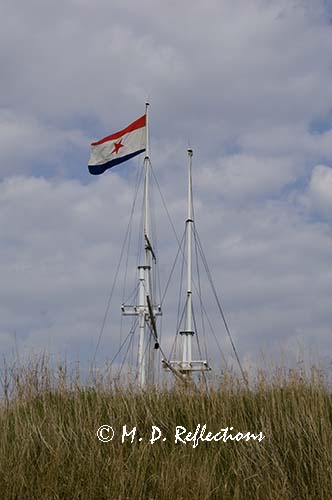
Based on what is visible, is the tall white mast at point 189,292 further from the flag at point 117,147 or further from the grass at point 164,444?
the grass at point 164,444

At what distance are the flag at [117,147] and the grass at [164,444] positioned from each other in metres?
13.6

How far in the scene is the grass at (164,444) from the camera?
37.2 feet

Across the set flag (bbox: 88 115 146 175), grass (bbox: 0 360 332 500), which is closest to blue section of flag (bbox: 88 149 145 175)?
flag (bbox: 88 115 146 175)

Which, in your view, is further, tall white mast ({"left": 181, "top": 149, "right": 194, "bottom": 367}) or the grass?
tall white mast ({"left": 181, "top": 149, "right": 194, "bottom": 367})

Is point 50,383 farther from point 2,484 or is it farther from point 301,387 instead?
point 301,387

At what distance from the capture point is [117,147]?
1075 inches

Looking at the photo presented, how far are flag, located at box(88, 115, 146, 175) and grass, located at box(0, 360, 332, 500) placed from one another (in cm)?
1358

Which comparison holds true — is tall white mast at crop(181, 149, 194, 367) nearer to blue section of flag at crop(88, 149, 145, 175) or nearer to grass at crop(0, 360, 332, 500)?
blue section of flag at crop(88, 149, 145, 175)

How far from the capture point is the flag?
2695 cm

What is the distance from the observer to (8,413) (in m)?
13.5

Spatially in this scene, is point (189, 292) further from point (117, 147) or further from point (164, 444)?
point (164, 444)

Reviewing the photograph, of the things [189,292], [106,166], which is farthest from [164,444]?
[189,292]

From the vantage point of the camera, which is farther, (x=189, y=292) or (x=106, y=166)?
(x=189, y=292)

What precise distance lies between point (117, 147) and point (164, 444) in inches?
632
